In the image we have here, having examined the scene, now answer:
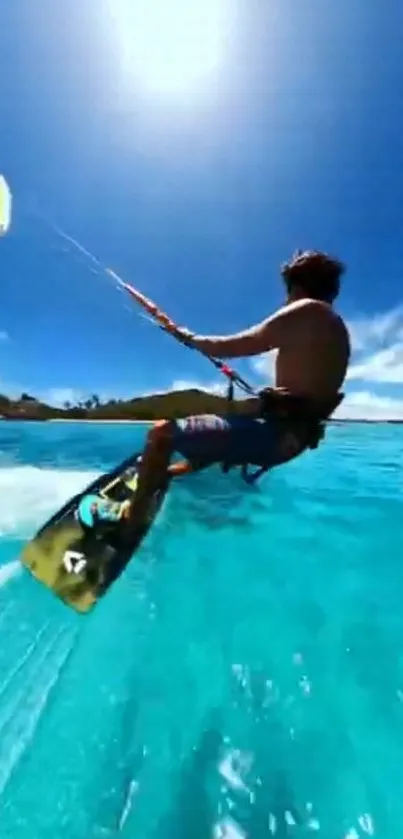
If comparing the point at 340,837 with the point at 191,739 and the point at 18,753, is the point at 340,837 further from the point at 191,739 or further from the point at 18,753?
the point at 18,753

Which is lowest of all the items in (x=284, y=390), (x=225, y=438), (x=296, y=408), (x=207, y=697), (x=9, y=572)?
(x=207, y=697)

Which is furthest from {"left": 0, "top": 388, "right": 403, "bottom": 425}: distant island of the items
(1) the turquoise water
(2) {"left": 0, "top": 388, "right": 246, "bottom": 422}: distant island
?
(1) the turquoise water

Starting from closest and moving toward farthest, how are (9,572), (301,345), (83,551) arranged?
(301,345) < (83,551) < (9,572)

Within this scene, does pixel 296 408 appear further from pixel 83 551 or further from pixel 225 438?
pixel 83 551

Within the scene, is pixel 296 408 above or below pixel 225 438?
above

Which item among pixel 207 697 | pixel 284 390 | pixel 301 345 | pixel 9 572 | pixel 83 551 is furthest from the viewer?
pixel 9 572

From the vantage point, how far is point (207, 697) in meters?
8.07

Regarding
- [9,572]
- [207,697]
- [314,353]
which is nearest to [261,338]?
[314,353]

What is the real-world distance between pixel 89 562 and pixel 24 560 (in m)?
0.61

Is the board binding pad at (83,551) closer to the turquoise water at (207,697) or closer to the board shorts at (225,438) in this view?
the board shorts at (225,438)

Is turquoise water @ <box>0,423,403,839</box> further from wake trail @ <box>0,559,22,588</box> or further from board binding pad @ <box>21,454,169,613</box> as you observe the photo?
board binding pad @ <box>21,454,169,613</box>

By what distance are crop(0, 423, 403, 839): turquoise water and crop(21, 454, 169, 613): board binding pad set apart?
6.01ft

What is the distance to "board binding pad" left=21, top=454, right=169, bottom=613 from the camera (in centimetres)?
553

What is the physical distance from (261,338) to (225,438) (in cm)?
78
